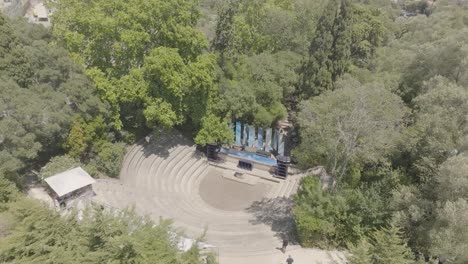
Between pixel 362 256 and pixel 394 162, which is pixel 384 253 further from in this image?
pixel 394 162

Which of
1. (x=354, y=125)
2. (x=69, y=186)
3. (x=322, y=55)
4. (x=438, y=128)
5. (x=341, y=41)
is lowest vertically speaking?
(x=69, y=186)

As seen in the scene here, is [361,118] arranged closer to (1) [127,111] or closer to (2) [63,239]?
(2) [63,239]

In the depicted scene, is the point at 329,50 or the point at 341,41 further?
the point at 329,50

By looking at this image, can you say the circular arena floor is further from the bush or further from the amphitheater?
the bush

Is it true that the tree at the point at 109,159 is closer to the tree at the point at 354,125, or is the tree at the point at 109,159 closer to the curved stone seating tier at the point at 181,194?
the curved stone seating tier at the point at 181,194

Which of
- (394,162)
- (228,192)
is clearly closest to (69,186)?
(228,192)

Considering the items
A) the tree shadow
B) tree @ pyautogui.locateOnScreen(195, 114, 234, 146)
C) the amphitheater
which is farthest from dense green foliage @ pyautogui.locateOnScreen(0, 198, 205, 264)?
tree @ pyautogui.locateOnScreen(195, 114, 234, 146)
